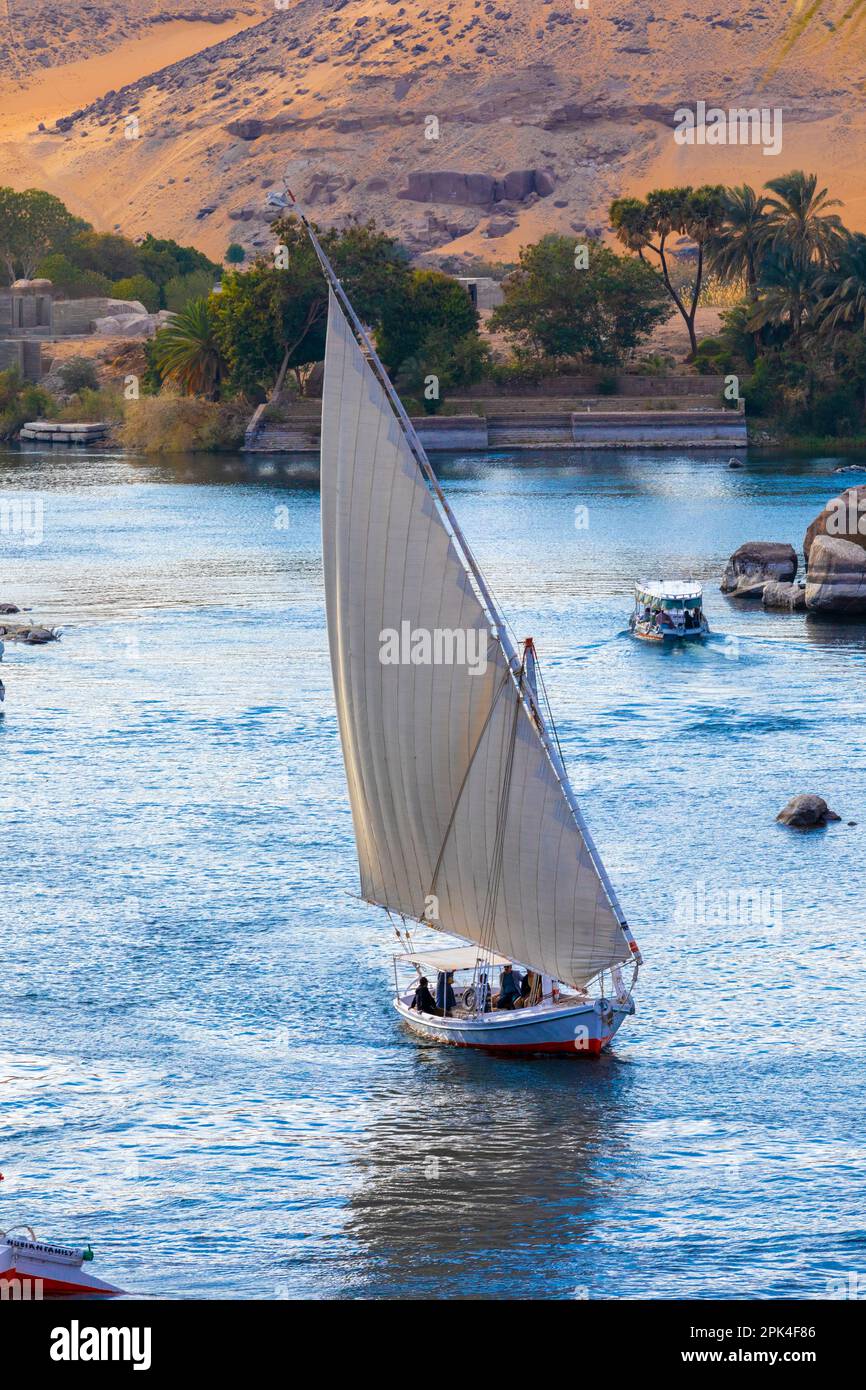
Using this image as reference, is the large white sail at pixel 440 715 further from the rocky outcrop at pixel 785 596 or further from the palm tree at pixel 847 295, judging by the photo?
the palm tree at pixel 847 295

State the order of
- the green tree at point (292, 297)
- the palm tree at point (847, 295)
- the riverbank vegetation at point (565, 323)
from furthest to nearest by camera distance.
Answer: the riverbank vegetation at point (565, 323) → the palm tree at point (847, 295) → the green tree at point (292, 297)

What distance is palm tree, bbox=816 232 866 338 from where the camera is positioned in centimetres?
14312

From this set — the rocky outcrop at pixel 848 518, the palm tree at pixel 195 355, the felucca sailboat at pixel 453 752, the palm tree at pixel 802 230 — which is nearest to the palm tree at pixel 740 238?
the palm tree at pixel 802 230

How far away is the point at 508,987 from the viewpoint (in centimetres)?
3444

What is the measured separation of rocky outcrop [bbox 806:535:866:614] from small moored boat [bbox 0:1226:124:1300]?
59197 mm

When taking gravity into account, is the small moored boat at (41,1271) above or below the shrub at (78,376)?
below

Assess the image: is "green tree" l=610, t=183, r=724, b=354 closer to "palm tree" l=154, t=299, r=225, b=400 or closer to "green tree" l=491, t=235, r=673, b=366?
"green tree" l=491, t=235, r=673, b=366

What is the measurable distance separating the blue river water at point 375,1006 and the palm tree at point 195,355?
8213cm

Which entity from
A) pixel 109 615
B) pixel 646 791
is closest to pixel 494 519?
pixel 109 615

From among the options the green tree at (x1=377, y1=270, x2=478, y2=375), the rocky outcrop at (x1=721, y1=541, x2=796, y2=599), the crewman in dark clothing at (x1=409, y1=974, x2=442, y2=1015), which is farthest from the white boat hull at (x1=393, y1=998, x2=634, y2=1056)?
the green tree at (x1=377, y1=270, x2=478, y2=375)

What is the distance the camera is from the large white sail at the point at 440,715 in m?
32.6

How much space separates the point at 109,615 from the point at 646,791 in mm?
35142
